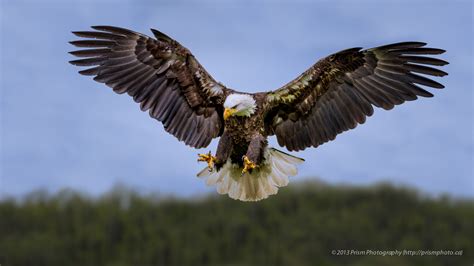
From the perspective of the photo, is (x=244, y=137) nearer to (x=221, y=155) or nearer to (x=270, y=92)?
(x=221, y=155)

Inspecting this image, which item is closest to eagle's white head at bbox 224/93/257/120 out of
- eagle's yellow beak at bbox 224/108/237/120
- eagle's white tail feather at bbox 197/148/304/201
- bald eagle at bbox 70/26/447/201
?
eagle's yellow beak at bbox 224/108/237/120

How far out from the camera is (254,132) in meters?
10.5

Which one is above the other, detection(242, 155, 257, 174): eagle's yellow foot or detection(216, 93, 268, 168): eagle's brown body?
detection(216, 93, 268, 168): eagle's brown body

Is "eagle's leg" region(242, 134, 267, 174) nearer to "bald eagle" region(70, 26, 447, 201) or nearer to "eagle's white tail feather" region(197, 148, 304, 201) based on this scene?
"bald eagle" region(70, 26, 447, 201)

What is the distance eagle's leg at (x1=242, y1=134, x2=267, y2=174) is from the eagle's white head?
0.29m

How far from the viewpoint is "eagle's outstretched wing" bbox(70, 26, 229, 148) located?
1088cm

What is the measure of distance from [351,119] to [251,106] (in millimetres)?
1243

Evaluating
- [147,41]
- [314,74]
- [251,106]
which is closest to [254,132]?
[251,106]

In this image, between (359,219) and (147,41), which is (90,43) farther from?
(359,219)

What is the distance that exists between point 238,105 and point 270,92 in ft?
2.04

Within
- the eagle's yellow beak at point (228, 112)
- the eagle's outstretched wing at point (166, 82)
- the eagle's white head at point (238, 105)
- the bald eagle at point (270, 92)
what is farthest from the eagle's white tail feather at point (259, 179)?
the eagle's yellow beak at point (228, 112)

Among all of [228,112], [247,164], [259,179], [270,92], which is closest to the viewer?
[247,164]

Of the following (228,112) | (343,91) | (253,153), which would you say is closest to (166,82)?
(228,112)

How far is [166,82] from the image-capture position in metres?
11.0
